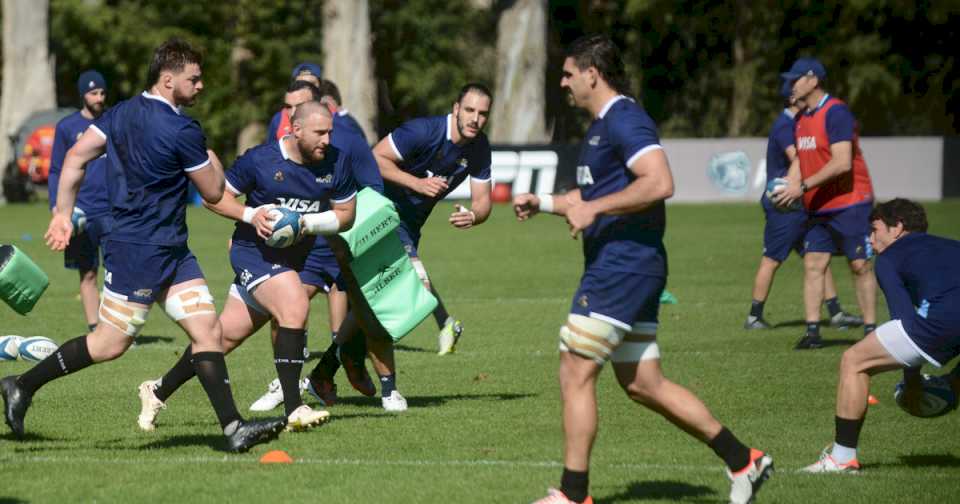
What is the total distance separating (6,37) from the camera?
3994cm

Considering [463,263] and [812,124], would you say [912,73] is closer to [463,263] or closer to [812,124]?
[463,263]

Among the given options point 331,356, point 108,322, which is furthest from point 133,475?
point 331,356

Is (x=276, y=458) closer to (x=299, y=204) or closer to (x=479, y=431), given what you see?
(x=479, y=431)

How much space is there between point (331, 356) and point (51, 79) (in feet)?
107

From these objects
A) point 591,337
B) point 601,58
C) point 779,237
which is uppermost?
point 601,58

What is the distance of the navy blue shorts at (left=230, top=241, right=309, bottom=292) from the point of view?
8.91 metres

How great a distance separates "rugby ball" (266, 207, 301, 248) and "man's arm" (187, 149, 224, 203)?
0.38 m

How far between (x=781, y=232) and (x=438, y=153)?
519cm

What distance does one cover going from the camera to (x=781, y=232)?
580 inches

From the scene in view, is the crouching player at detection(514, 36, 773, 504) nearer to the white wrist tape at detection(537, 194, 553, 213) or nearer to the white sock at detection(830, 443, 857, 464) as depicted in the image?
the white wrist tape at detection(537, 194, 553, 213)

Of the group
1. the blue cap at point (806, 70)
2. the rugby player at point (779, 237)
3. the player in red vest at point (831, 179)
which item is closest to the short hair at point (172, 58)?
the player in red vest at point (831, 179)

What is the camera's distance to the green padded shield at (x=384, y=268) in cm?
950

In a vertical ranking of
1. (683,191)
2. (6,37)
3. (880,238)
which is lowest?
(683,191)

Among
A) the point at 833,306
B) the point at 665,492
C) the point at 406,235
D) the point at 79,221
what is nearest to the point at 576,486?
the point at 665,492
